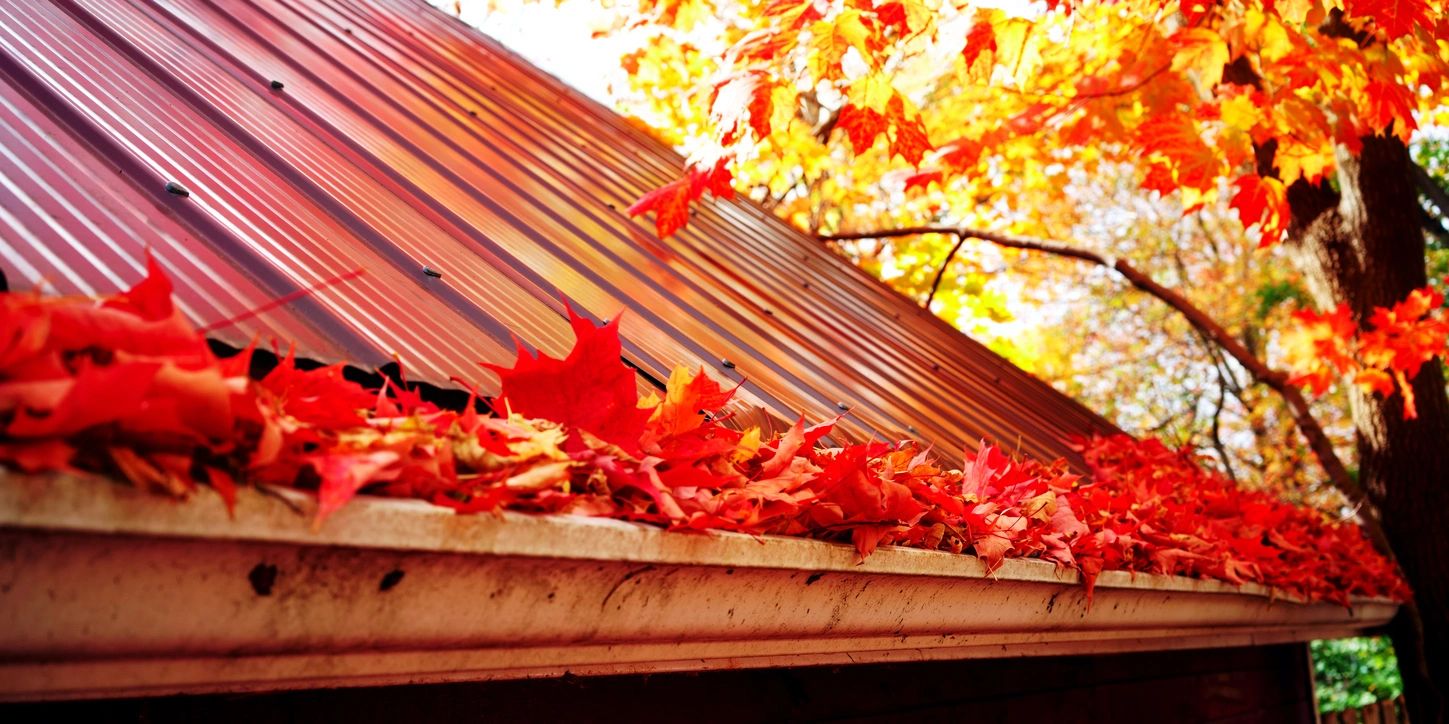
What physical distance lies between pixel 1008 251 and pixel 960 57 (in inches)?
567

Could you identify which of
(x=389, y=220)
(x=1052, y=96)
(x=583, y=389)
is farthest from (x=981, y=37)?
(x=1052, y=96)

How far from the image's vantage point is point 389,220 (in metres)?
2.58

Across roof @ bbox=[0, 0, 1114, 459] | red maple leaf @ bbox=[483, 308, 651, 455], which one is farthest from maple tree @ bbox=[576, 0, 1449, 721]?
red maple leaf @ bbox=[483, 308, 651, 455]

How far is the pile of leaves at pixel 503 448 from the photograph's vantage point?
0.88m

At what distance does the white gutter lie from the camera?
0.89m

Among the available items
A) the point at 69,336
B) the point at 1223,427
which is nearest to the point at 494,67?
the point at 69,336

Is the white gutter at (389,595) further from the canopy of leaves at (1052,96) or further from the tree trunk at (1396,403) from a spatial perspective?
the tree trunk at (1396,403)

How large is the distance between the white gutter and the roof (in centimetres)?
44

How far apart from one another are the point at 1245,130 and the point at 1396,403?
273 cm

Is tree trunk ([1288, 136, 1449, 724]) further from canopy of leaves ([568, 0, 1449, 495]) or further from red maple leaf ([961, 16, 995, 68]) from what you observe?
red maple leaf ([961, 16, 995, 68])

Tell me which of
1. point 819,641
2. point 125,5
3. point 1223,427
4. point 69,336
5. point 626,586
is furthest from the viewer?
point 1223,427

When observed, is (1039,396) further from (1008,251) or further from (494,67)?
(1008,251)

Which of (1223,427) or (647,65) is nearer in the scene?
(647,65)

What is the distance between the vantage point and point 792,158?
10.3 meters
